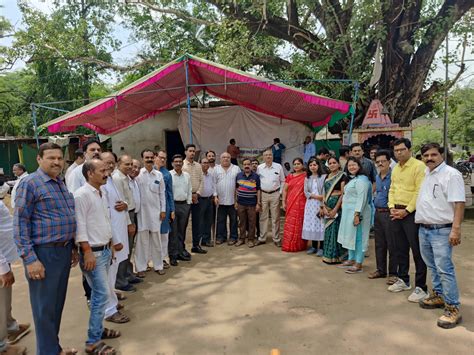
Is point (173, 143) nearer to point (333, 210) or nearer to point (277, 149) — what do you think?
point (277, 149)

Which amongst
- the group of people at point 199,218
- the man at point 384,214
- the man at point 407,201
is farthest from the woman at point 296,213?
the man at point 407,201

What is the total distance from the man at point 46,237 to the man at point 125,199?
3.92 feet

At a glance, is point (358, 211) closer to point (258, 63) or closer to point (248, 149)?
point (248, 149)

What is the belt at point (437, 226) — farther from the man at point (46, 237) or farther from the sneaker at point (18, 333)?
the sneaker at point (18, 333)

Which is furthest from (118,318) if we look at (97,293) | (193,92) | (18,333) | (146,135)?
(146,135)

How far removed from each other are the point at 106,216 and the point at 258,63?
785 centimetres

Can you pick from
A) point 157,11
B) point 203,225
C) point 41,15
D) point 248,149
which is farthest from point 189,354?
point 41,15

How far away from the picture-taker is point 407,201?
3619 mm

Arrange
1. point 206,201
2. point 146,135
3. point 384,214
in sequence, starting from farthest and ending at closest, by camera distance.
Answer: point 146,135, point 206,201, point 384,214

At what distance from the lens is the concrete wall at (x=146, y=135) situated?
10.9 meters

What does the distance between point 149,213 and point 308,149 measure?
5.60 m

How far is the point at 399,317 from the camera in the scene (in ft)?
10.7

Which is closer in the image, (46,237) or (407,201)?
(46,237)

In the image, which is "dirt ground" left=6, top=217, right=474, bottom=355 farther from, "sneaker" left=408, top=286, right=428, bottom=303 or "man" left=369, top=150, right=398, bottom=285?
"man" left=369, top=150, right=398, bottom=285
